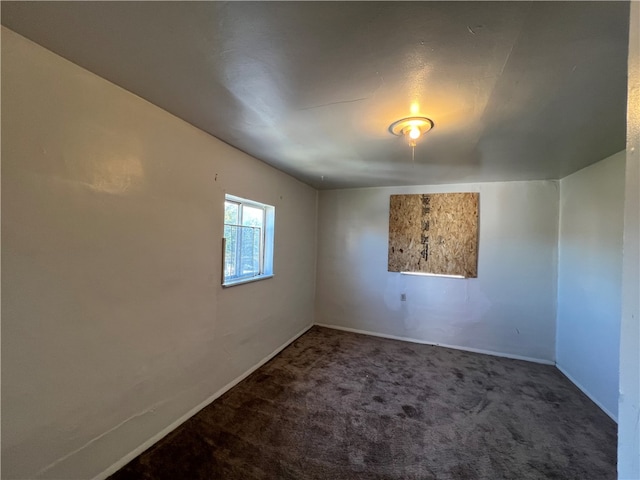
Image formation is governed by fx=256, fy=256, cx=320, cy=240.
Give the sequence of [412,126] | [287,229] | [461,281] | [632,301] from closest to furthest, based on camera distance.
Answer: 1. [632,301]
2. [412,126]
3. [287,229]
4. [461,281]

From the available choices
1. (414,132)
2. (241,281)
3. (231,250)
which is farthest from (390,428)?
(414,132)

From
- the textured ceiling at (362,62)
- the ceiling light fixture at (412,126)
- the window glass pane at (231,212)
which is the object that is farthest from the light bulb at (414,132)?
the window glass pane at (231,212)

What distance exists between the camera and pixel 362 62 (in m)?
1.20

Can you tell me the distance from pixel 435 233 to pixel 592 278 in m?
1.62

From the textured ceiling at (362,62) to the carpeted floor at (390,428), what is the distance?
2291mm

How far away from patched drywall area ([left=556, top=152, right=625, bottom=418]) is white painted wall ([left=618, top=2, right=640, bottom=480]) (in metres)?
2.37

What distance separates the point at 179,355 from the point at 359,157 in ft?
7.72

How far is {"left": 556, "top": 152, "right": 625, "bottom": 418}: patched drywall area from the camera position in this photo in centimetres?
225

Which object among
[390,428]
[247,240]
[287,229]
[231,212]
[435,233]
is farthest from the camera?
[435,233]

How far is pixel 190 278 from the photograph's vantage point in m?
2.01

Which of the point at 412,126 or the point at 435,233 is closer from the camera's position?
the point at 412,126

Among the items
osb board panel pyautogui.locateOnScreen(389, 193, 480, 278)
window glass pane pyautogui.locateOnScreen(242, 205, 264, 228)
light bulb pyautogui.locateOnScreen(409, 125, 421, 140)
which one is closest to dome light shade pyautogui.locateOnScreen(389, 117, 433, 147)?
light bulb pyautogui.locateOnScreen(409, 125, 421, 140)

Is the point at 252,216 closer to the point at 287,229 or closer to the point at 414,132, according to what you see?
the point at 287,229

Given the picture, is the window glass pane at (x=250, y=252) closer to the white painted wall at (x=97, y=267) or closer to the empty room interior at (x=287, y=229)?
the empty room interior at (x=287, y=229)
